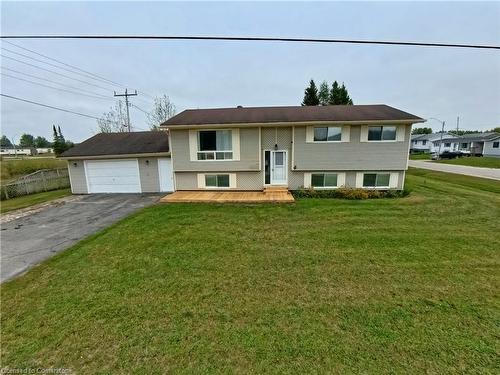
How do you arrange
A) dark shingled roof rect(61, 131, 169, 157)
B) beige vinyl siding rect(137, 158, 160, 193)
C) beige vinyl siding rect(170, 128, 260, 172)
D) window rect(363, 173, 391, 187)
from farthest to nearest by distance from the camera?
dark shingled roof rect(61, 131, 169, 157) → beige vinyl siding rect(137, 158, 160, 193) → window rect(363, 173, 391, 187) → beige vinyl siding rect(170, 128, 260, 172)

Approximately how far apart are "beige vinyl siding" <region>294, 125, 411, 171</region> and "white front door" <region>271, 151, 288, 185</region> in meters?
0.66

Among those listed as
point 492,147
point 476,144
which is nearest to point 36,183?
point 492,147

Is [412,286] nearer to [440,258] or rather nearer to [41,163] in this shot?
[440,258]

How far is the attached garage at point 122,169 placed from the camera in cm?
1373

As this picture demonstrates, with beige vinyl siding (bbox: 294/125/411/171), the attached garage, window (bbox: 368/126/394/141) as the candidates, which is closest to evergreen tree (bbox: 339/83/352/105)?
window (bbox: 368/126/394/141)

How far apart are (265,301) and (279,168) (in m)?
8.97

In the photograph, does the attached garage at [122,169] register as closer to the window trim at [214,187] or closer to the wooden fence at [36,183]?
the window trim at [214,187]

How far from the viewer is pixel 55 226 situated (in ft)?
28.4

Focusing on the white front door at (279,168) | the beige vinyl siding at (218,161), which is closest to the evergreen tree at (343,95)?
the white front door at (279,168)

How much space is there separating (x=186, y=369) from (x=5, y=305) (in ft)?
13.0

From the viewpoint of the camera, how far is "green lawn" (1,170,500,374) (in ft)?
10.1

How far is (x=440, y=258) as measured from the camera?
18.4 ft

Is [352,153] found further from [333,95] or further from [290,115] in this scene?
[333,95]

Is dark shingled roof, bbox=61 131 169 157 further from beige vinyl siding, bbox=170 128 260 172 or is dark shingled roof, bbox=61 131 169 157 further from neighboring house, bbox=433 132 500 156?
neighboring house, bbox=433 132 500 156
